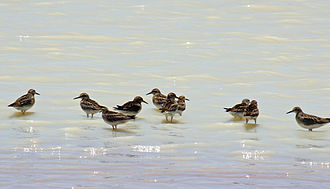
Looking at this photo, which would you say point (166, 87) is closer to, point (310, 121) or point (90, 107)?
point (90, 107)

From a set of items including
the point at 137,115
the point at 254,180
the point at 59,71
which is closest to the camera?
the point at 254,180

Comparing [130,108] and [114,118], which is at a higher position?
[130,108]

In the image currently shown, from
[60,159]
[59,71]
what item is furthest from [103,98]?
[60,159]

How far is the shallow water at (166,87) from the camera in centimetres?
1256

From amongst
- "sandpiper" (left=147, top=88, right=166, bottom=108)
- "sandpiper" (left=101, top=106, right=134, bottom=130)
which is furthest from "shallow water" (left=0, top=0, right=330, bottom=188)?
"sandpiper" (left=147, top=88, right=166, bottom=108)

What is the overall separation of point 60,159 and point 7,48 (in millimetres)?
12166

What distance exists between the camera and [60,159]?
13.2 m

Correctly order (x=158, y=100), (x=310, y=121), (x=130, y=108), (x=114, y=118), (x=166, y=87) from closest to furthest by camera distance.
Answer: (x=114, y=118) < (x=310, y=121) < (x=130, y=108) < (x=158, y=100) < (x=166, y=87)

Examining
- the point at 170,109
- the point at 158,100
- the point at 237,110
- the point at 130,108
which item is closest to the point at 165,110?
the point at 170,109

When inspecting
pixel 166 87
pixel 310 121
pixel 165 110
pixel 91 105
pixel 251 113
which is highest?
pixel 166 87

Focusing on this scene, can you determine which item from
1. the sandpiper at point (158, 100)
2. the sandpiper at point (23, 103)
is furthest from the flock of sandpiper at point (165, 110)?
the sandpiper at point (158, 100)

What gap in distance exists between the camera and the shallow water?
12.6m

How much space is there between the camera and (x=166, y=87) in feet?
68.4

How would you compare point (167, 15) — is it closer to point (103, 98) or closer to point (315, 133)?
point (103, 98)
